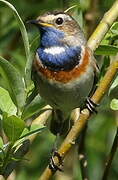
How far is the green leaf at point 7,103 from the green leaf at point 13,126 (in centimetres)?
19

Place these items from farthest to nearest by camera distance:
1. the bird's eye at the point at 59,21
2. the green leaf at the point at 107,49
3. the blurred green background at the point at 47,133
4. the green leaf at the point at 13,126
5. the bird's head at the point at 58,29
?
the blurred green background at the point at 47,133 → the bird's eye at the point at 59,21 → the bird's head at the point at 58,29 → the green leaf at the point at 107,49 → the green leaf at the point at 13,126

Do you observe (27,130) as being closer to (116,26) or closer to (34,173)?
(116,26)

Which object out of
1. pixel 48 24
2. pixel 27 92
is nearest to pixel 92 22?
pixel 48 24

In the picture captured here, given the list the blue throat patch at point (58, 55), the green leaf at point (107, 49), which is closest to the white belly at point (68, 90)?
the blue throat patch at point (58, 55)

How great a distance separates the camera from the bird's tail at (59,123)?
4.00 m

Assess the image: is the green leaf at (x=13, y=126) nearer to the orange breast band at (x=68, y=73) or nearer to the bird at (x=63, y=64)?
the bird at (x=63, y=64)

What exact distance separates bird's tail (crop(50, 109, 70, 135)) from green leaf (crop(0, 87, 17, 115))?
1.03 m

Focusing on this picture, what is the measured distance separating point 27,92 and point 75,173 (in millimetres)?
1461

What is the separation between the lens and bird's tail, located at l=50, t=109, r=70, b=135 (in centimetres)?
400

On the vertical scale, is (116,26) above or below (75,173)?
above

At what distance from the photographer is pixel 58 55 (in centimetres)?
392

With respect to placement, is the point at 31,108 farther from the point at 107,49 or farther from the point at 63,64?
the point at 63,64

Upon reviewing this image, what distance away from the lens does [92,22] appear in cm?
424

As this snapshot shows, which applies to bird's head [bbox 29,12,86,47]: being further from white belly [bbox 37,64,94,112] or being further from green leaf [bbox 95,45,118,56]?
green leaf [bbox 95,45,118,56]
